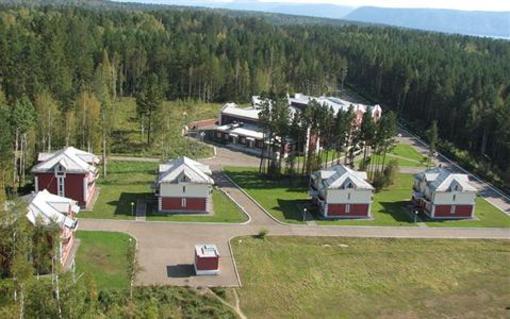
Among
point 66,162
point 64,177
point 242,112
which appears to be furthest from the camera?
point 242,112

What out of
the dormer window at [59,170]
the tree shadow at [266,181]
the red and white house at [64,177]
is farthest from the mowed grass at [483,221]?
the dormer window at [59,170]

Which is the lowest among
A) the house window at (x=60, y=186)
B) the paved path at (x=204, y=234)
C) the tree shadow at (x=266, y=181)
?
the paved path at (x=204, y=234)

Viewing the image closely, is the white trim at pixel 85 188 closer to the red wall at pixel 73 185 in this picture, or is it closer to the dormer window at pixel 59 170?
the red wall at pixel 73 185

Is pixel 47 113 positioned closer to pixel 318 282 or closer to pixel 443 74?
pixel 318 282

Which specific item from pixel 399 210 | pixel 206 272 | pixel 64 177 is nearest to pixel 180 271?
pixel 206 272

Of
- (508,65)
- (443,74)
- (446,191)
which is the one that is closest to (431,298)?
(446,191)

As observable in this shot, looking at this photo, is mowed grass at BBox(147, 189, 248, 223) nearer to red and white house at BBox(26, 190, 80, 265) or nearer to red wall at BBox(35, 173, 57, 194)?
red and white house at BBox(26, 190, 80, 265)

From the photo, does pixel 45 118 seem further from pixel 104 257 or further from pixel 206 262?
pixel 206 262

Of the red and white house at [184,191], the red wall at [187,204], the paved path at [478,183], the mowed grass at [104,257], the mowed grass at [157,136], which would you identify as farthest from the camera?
the mowed grass at [157,136]
